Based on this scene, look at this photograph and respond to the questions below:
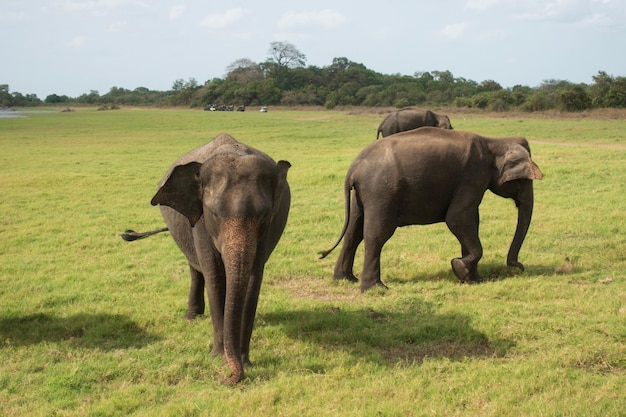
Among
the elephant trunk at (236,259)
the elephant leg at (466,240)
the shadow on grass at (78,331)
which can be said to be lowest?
the shadow on grass at (78,331)

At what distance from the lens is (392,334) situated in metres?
5.70

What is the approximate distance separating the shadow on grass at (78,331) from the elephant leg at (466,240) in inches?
132

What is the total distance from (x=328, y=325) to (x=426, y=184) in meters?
2.24

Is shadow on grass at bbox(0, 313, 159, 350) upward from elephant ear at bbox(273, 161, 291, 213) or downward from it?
downward

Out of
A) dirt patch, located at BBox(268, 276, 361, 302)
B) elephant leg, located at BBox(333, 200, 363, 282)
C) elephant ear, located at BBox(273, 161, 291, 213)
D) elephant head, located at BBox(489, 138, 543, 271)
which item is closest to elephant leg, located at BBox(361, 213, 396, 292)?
dirt patch, located at BBox(268, 276, 361, 302)

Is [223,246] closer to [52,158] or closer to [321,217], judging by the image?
[321,217]

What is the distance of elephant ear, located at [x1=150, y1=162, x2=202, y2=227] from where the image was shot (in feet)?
16.1

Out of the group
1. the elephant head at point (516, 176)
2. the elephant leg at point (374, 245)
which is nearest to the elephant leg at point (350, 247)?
the elephant leg at point (374, 245)

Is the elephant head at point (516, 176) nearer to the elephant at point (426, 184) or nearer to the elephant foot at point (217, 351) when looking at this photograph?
the elephant at point (426, 184)

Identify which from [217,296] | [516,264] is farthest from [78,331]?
[516,264]

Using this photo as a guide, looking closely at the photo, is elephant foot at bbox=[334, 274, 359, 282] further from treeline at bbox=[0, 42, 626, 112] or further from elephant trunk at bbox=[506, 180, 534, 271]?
treeline at bbox=[0, 42, 626, 112]

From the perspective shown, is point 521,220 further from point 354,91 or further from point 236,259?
point 354,91

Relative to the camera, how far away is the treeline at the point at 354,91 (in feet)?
147

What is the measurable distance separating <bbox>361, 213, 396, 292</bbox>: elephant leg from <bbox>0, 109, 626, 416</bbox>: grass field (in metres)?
0.26
